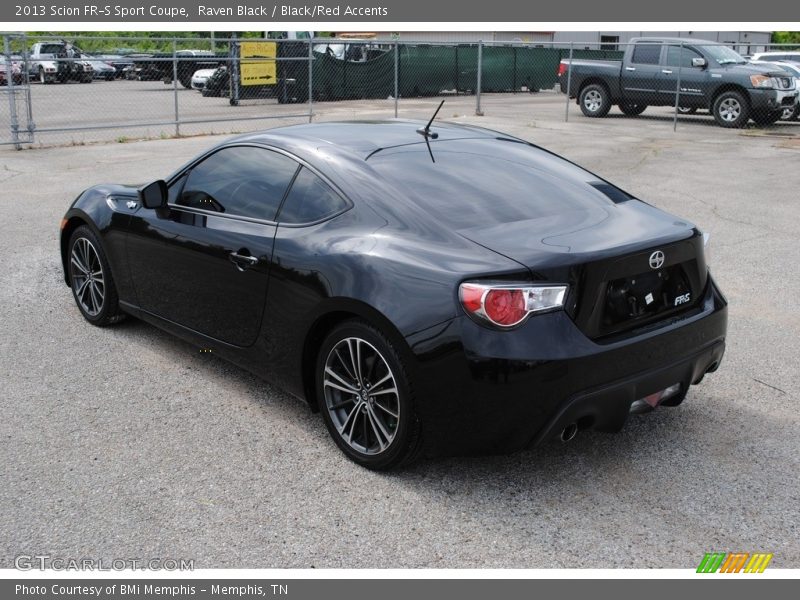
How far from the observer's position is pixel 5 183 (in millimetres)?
12086

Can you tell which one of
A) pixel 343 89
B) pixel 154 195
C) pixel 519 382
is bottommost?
pixel 519 382

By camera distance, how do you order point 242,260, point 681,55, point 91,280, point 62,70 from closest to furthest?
point 242,260
point 91,280
point 681,55
point 62,70

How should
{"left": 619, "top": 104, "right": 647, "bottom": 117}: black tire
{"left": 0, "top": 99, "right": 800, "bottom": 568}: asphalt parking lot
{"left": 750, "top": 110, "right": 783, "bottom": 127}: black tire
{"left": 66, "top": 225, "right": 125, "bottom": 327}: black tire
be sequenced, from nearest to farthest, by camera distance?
1. {"left": 0, "top": 99, "right": 800, "bottom": 568}: asphalt parking lot
2. {"left": 66, "top": 225, "right": 125, "bottom": 327}: black tire
3. {"left": 750, "top": 110, "right": 783, "bottom": 127}: black tire
4. {"left": 619, "top": 104, "right": 647, "bottom": 117}: black tire

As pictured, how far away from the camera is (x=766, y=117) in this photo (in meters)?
20.3

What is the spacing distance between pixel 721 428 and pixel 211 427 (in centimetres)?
258

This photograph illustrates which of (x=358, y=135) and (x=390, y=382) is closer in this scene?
(x=390, y=382)

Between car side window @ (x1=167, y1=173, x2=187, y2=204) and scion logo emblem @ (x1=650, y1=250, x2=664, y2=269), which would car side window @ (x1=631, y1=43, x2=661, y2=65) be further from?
scion logo emblem @ (x1=650, y1=250, x2=664, y2=269)

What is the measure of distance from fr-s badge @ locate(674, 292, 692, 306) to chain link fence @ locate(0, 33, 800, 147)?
13.9 metres

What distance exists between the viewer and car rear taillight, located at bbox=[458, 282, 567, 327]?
3.46 metres

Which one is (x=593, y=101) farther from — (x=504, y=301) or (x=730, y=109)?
(x=504, y=301)

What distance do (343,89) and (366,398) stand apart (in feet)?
82.5

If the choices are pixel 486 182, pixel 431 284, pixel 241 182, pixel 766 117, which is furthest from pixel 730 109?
pixel 431 284

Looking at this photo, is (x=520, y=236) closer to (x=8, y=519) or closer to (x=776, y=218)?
(x=8, y=519)

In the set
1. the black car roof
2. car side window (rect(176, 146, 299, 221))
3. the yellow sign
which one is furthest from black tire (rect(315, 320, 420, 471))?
the yellow sign
